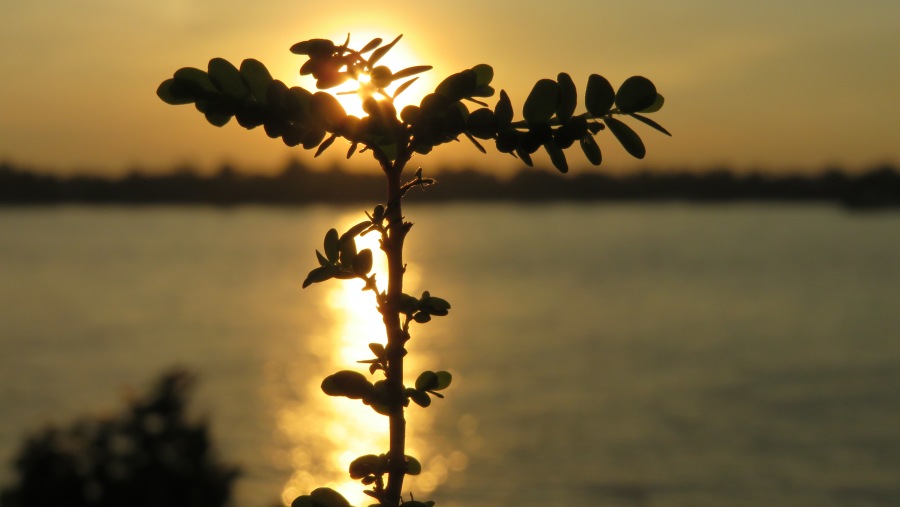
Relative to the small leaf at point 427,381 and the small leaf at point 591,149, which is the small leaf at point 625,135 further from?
the small leaf at point 427,381

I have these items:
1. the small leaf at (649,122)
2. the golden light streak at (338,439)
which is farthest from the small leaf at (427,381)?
the golden light streak at (338,439)

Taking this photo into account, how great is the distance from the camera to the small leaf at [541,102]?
103 cm

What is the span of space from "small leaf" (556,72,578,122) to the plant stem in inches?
6.7

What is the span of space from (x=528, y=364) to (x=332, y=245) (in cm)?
3055

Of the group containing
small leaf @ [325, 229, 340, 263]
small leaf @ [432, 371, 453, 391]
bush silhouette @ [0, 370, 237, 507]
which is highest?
bush silhouette @ [0, 370, 237, 507]

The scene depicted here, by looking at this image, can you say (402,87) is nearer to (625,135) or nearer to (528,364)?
(625,135)

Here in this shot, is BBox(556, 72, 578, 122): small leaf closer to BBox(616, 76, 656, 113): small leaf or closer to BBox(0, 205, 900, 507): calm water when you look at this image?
BBox(616, 76, 656, 113): small leaf

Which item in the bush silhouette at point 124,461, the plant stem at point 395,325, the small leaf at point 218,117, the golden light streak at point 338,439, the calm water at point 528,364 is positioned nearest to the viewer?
the plant stem at point 395,325

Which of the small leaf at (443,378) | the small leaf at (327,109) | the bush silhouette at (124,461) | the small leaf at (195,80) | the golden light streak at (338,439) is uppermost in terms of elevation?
the golden light streak at (338,439)

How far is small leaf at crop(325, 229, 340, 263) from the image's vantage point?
1.11m

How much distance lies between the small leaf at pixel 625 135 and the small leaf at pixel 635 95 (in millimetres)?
20

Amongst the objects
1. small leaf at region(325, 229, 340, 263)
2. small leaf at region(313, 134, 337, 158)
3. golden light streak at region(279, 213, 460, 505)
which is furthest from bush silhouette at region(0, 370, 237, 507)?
golden light streak at region(279, 213, 460, 505)

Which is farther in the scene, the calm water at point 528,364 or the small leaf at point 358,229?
the calm water at point 528,364

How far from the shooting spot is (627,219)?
346ft
